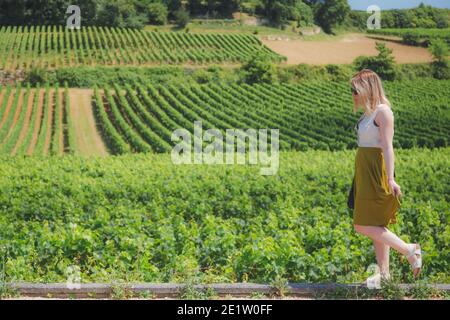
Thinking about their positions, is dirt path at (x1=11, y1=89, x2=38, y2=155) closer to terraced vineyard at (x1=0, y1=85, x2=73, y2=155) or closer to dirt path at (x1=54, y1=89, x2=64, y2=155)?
terraced vineyard at (x1=0, y1=85, x2=73, y2=155)

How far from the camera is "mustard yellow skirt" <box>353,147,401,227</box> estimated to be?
5.72 m

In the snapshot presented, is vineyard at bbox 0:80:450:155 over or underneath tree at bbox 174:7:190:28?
underneath

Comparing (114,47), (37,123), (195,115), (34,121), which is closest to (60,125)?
(37,123)

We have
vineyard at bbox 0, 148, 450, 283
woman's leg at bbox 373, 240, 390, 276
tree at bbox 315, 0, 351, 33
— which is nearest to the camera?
woman's leg at bbox 373, 240, 390, 276

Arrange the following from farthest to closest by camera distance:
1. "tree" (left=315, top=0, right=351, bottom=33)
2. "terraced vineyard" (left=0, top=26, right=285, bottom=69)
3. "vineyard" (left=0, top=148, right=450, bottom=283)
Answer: "tree" (left=315, top=0, right=351, bottom=33)
"terraced vineyard" (left=0, top=26, right=285, bottom=69)
"vineyard" (left=0, top=148, right=450, bottom=283)

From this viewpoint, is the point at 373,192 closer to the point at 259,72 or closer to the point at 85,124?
the point at 85,124

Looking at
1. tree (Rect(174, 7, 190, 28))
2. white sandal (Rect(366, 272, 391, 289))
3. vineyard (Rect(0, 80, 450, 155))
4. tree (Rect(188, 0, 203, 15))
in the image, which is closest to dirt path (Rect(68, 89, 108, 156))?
vineyard (Rect(0, 80, 450, 155))

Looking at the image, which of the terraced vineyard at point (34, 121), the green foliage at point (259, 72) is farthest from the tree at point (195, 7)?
the terraced vineyard at point (34, 121)

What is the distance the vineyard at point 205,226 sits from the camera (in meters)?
7.17

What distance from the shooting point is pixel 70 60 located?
55.2 m

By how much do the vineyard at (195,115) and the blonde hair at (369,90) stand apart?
2497cm

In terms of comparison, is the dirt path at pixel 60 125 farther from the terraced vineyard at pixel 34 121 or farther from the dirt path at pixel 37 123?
the dirt path at pixel 37 123

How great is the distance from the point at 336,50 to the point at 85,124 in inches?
1408
